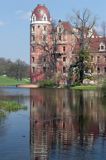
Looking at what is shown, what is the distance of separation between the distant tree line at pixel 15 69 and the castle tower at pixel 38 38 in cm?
5142

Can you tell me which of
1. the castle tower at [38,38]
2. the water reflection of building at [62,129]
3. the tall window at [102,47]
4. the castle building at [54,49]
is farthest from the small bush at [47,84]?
the water reflection of building at [62,129]

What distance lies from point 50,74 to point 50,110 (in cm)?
6735

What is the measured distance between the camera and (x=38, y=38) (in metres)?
108

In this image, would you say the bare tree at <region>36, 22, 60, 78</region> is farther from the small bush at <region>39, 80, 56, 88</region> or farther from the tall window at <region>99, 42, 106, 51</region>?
the tall window at <region>99, 42, 106, 51</region>

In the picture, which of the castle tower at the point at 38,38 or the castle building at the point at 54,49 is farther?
the castle tower at the point at 38,38

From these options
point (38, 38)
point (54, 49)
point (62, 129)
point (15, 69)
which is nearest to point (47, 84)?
point (54, 49)

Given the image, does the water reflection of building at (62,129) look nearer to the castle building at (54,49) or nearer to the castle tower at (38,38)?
the castle building at (54,49)

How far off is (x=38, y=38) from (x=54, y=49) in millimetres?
9208

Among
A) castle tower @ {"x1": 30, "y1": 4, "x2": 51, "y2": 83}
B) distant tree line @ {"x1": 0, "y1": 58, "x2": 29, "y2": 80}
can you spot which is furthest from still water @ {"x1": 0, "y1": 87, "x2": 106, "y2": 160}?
distant tree line @ {"x1": 0, "y1": 58, "x2": 29, "y2": 80}

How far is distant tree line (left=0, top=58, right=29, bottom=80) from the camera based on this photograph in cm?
16525

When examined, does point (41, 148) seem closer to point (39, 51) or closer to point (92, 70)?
point (92, 70)

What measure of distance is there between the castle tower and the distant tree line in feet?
169

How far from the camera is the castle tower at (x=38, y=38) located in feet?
354

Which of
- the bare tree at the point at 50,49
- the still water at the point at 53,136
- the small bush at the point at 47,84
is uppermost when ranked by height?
the bare tree at the point at 50,49
